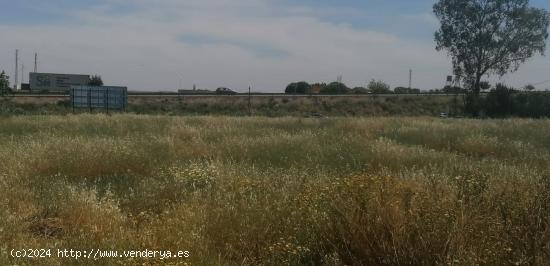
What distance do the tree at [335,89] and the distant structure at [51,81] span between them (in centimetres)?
3912

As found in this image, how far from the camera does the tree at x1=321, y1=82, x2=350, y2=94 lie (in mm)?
84119

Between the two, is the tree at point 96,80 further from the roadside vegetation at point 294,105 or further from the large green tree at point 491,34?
the large green tree at point 491,34

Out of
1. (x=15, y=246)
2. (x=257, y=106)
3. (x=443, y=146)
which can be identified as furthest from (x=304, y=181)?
(x=257, y=106)

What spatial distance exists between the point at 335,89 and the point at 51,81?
153ft

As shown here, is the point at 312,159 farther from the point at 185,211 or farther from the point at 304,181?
the point at 185,211

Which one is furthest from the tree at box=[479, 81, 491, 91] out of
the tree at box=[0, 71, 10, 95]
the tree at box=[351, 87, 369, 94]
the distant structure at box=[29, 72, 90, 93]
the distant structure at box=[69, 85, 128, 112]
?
the distant structure at box=[29, 72, 90, 93]

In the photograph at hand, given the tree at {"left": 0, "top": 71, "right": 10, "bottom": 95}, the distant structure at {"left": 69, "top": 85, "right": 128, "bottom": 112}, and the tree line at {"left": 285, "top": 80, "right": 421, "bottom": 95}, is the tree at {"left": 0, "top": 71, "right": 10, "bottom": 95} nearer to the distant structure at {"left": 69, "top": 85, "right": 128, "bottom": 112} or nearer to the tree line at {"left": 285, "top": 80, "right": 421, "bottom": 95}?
the distant structure at {"left": 69, "top": 85, "right": 128, "bottom": 112}

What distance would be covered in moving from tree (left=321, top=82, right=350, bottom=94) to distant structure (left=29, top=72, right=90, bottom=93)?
1540 inches

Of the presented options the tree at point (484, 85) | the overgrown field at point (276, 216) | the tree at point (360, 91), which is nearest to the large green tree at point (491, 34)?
the tree at point (484, 85)

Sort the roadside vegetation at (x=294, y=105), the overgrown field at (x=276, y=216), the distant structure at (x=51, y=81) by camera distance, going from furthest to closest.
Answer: the distant structure at (x=51, y=81)
the roadside vegetation at (x=294, y=105)
the overgrown field at (x=276, y=216)

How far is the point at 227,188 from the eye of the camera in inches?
269

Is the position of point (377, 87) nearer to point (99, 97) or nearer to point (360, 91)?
point (360, 91)

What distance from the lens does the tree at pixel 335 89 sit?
84119 mm

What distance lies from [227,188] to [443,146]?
8.66m
